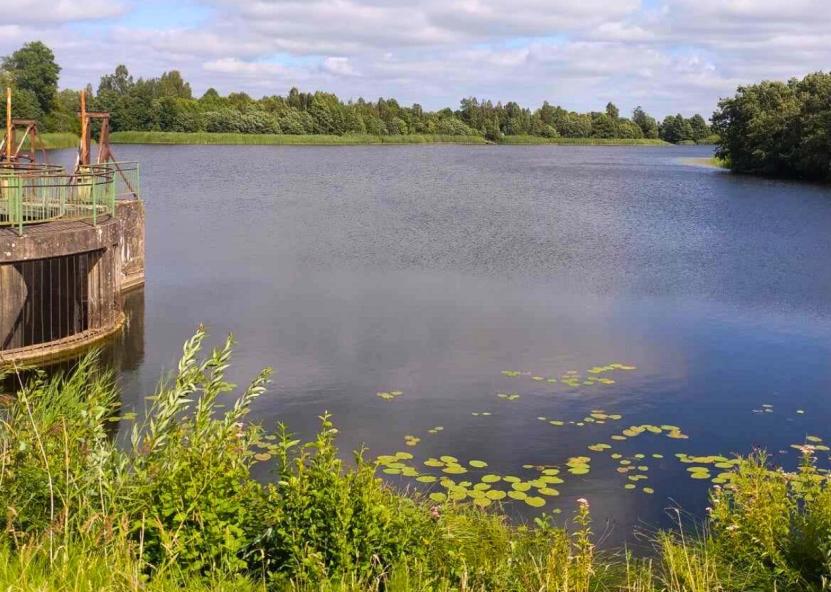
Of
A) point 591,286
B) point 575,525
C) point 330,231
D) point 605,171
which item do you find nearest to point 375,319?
point 591,286

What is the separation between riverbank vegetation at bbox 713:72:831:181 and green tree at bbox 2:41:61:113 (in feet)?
267

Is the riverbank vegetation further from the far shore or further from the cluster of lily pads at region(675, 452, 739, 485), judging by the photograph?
the cluster of lily pads at region(675, 452, 739, 485)

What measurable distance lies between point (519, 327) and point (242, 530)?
15136mm

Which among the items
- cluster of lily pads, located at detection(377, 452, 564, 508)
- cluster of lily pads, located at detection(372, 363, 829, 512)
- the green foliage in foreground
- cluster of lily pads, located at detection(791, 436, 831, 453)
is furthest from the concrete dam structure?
cluster of lily pads, located at detection(791, 436, 831, 453)

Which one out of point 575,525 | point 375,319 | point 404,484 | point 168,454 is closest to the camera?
point 168,454

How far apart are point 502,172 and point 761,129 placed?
894 inches

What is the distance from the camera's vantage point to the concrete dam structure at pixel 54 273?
1694 centimetres

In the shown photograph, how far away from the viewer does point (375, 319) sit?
22438 millimetres

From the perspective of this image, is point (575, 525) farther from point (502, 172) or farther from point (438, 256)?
point (502, 172)

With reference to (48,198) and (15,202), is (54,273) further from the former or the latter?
(48,198)

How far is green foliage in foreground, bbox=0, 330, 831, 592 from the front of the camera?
6.82 m

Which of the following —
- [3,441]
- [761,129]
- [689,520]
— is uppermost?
[761,129]

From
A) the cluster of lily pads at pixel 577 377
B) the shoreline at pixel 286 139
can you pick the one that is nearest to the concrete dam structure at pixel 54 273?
the cluster of lily pads at pixel 577 377

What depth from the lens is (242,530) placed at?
7.32 meters
